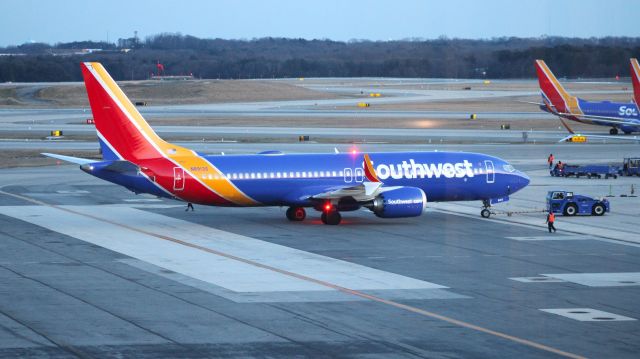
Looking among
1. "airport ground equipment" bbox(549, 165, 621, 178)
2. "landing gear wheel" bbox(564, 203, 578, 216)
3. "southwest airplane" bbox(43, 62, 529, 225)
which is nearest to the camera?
"southwest airplane" bbox(43, 62, 529, 225)

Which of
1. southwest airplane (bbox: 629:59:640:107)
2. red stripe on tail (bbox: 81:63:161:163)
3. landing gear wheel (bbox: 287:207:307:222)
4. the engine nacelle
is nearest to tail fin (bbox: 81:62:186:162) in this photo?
red stripe on tail (bbox: 81:63:161:163)

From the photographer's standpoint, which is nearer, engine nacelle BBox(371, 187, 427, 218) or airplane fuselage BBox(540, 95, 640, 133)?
engine nacelle BBox(371, 187, 427, 218)

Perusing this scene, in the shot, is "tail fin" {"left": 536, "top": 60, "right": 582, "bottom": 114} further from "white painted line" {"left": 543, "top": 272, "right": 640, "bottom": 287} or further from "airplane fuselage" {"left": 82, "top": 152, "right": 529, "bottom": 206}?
"white painted line" {"left": 543, "top": 272, "right": 640, "bottom": 287}

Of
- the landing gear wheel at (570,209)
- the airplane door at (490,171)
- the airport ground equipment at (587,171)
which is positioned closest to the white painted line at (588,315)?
the airplane door at (490,171)

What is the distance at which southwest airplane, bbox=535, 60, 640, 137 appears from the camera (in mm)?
111938

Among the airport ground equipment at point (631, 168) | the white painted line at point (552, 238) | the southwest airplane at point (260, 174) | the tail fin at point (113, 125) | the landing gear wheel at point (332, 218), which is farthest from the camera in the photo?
the airport ground equipment at point (631, 168)

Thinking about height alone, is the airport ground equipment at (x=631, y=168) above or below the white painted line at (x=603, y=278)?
above

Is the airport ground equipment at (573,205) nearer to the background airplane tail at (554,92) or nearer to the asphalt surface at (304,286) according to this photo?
the asphalt surface at (304,286)

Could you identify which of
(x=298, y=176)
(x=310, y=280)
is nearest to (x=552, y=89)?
(x=298, y=176)

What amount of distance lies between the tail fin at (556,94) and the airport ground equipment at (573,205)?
5735 cm

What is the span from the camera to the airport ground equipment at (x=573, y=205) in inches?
2299

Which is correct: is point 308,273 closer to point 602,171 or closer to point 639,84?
point 602,171

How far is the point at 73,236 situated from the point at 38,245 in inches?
121

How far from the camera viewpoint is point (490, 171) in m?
58.1
